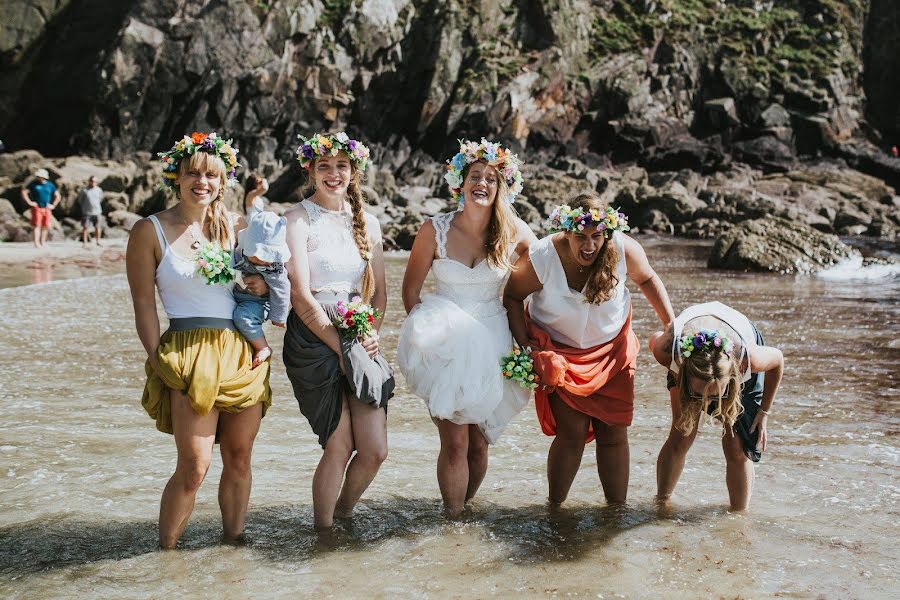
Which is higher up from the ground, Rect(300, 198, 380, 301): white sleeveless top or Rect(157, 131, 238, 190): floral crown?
Rect(157, 131, 238, 190): floral crown

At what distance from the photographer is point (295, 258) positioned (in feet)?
14.8

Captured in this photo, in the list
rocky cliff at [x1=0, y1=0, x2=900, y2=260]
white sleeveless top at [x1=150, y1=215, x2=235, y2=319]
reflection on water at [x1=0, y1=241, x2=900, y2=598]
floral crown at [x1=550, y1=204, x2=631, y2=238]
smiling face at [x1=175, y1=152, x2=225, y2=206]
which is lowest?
reflection on water at [x1=0, y1=241, x2=900, y2=598]

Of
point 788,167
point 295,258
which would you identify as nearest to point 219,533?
point 295,258

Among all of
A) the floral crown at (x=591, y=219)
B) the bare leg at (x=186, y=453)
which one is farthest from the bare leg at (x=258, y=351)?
the floral crown at (x=591, y=219)

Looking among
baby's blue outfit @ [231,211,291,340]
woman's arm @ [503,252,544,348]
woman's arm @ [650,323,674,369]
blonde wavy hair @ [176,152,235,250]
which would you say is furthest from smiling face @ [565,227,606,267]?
blonde wavy hair @ [176,152,235,250]

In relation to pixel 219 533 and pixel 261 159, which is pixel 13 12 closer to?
pixel 261 159

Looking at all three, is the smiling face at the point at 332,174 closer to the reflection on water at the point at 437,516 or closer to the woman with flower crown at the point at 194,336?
the woman with flower crown at the point at 194,336

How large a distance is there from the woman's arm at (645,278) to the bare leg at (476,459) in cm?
128

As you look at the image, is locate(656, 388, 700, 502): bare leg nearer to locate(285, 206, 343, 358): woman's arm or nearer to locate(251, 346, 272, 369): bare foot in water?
locate(285, 206, 343, 358): woman's arm

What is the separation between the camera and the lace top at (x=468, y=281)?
5.00 m

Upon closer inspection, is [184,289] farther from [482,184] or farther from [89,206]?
[89,206]

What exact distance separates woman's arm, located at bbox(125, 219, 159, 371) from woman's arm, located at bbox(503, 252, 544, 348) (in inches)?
80.7

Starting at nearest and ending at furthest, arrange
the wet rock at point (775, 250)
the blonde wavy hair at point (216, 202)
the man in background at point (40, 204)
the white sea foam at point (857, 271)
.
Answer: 1. the blonde wavy hair at point (216, 202)
2. the white sea foam at point (857, 271)
3. the wet rock at point (775, 250)
4. the man in background at point (40, 204)

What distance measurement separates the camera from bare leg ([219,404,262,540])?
4324 millimetres
